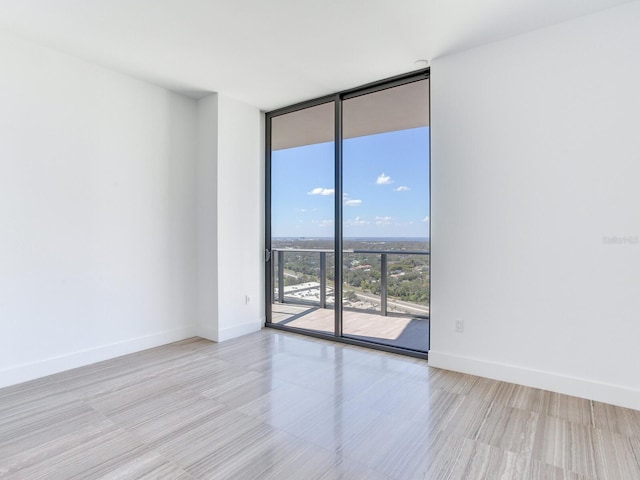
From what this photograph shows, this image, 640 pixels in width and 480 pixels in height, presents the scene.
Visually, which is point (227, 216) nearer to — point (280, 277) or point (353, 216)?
point (280, 277)

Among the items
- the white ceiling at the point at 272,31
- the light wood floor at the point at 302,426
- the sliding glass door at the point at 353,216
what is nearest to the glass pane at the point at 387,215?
the sliding glass door at the point at 353,216

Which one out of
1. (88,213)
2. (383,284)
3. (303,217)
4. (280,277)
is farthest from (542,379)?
(88,213)

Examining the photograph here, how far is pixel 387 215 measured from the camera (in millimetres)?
3564

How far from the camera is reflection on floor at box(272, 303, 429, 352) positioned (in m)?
3.64

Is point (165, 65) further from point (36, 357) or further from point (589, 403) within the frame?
point (589, 403)

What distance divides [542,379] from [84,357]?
3.79 metres

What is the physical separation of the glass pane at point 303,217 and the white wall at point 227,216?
0.29 metres

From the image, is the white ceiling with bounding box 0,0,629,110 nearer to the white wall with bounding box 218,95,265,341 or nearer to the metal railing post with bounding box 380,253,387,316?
the white wall with bounding box 218,95,265,341

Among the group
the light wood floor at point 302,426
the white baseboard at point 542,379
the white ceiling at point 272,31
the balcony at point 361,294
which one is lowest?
the light wood floor at point 302,426

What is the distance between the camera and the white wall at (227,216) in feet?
12.4

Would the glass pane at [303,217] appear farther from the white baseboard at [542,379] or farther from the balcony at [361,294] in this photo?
the white baseboard at [542,379]

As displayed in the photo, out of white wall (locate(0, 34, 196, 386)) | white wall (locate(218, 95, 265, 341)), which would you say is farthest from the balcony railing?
white wall (locate(0, 34, 196, 386))

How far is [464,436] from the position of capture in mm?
1959

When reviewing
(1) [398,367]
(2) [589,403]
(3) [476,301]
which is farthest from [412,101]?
(2) [589,403]
